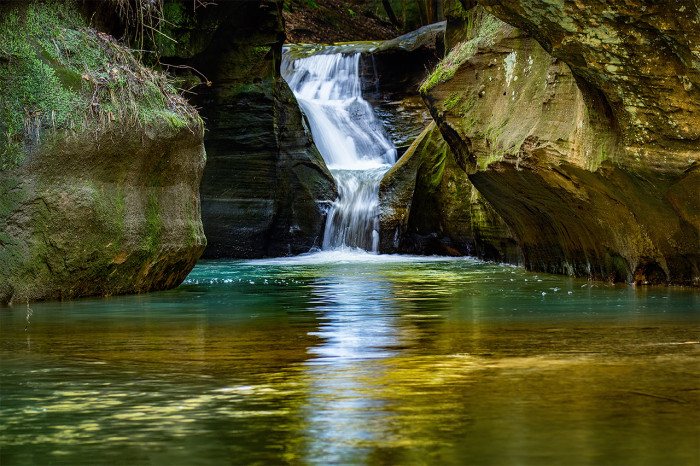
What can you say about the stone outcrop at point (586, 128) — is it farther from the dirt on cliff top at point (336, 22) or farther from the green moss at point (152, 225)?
the dirt on cliff top at point (336, 22)

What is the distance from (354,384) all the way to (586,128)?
20.7 feet

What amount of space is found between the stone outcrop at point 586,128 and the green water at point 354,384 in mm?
1458

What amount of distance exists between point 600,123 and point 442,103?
3.77 metres

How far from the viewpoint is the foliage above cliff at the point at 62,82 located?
9.12 m

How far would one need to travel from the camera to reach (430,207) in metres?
20.5

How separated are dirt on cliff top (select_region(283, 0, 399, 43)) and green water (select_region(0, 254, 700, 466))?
101ft

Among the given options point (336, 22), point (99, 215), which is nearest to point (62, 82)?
point (99, 215)

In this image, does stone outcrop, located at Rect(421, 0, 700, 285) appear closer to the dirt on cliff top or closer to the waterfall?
the waterfall

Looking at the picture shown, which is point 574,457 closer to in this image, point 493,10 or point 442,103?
point 493,10

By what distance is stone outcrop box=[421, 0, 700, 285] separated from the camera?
26.2 ft

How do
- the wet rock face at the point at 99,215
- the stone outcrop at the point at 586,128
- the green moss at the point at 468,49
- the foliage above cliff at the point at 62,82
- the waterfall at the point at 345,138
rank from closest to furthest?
the stone outcrop at the point at 586,128, the wet rock face at the point at 99,215, the foliage above cliff at the point at 62,82, the green moss at the point at 468,49, the waterfall at the point at 345,138

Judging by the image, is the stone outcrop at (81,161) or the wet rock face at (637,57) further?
the stone outcrop at (81,161)

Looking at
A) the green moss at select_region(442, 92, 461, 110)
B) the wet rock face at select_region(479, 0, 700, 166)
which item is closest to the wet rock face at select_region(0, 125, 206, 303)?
the green moss at select_region(442, 92, 461, 110)

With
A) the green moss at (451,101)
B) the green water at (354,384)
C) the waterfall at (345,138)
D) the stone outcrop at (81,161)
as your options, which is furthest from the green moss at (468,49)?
the waterfall at (345,138)
